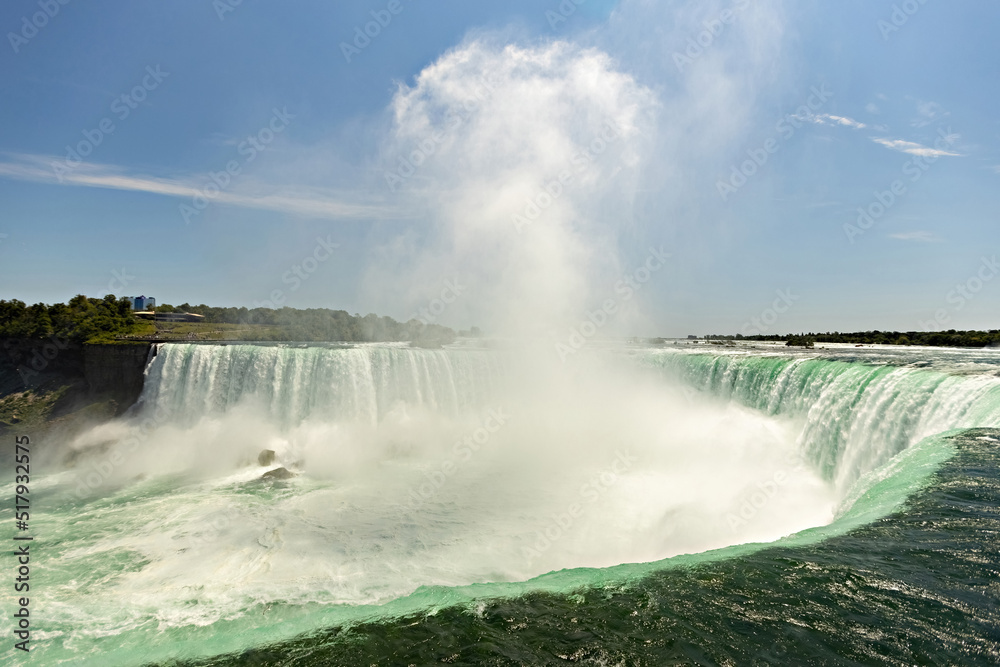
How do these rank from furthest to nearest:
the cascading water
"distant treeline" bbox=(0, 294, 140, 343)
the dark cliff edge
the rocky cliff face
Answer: "distant treeline" bbox=(0, 294, 140, 343)
the rocky cliff face
the dark cliff edge
the cascading water

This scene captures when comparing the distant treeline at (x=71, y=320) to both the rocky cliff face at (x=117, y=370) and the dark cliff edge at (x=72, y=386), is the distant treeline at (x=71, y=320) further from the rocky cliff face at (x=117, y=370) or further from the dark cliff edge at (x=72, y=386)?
the rocky cliff face at (x=117, y=370)

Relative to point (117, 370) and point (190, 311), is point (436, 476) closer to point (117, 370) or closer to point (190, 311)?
point (117, 370)

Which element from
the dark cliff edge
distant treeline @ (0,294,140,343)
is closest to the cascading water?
the dark cliff edge

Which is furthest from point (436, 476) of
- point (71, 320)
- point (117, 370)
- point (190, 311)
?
point (190, 311)

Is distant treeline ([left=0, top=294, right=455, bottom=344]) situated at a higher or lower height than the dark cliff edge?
higher

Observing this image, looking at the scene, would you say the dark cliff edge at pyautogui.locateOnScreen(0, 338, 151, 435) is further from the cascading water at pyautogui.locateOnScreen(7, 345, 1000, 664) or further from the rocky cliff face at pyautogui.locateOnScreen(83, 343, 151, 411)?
the cascading water at pyautogui.locateOnScreen(7, 345, 1000, 664)

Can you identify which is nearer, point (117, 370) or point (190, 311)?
point (117, 370)

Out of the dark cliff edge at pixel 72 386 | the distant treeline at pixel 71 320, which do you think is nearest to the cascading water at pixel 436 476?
the dark cliff edge at pixel 72 386
